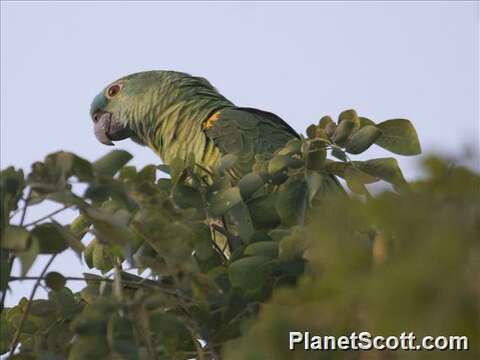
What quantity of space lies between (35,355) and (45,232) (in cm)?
43

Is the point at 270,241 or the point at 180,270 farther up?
the point at 270,241

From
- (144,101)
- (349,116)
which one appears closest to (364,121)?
(349,116)

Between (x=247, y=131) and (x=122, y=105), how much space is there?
117 cm

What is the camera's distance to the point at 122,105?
5523 millimetres

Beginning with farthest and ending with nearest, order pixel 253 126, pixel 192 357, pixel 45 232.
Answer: pixel 253 126, pixel 192 357, pixel 45 232

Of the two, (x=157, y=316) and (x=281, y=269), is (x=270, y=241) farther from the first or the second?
(x=157, y=316)

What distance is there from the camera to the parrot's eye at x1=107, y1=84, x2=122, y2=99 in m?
5.62

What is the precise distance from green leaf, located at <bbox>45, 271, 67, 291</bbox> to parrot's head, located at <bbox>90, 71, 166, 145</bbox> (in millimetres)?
3110

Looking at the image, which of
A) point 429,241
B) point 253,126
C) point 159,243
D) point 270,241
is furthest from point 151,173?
point 253,126

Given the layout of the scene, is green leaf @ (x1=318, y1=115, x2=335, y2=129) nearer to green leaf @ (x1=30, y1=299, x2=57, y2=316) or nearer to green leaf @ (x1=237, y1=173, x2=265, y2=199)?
green leaf @ (x1=237, y1=173, x2=265, y2=199)

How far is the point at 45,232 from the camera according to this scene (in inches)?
82.3

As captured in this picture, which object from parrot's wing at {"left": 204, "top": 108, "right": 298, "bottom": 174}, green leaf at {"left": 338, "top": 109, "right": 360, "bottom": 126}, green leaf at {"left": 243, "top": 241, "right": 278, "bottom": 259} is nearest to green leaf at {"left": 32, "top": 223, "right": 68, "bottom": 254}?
green leaf at {"left": 243, "top": 241, "right": 278, "bottom": 259}

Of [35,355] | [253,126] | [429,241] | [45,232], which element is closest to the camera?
[429,241]

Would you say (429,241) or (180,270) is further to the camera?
(180,270)
